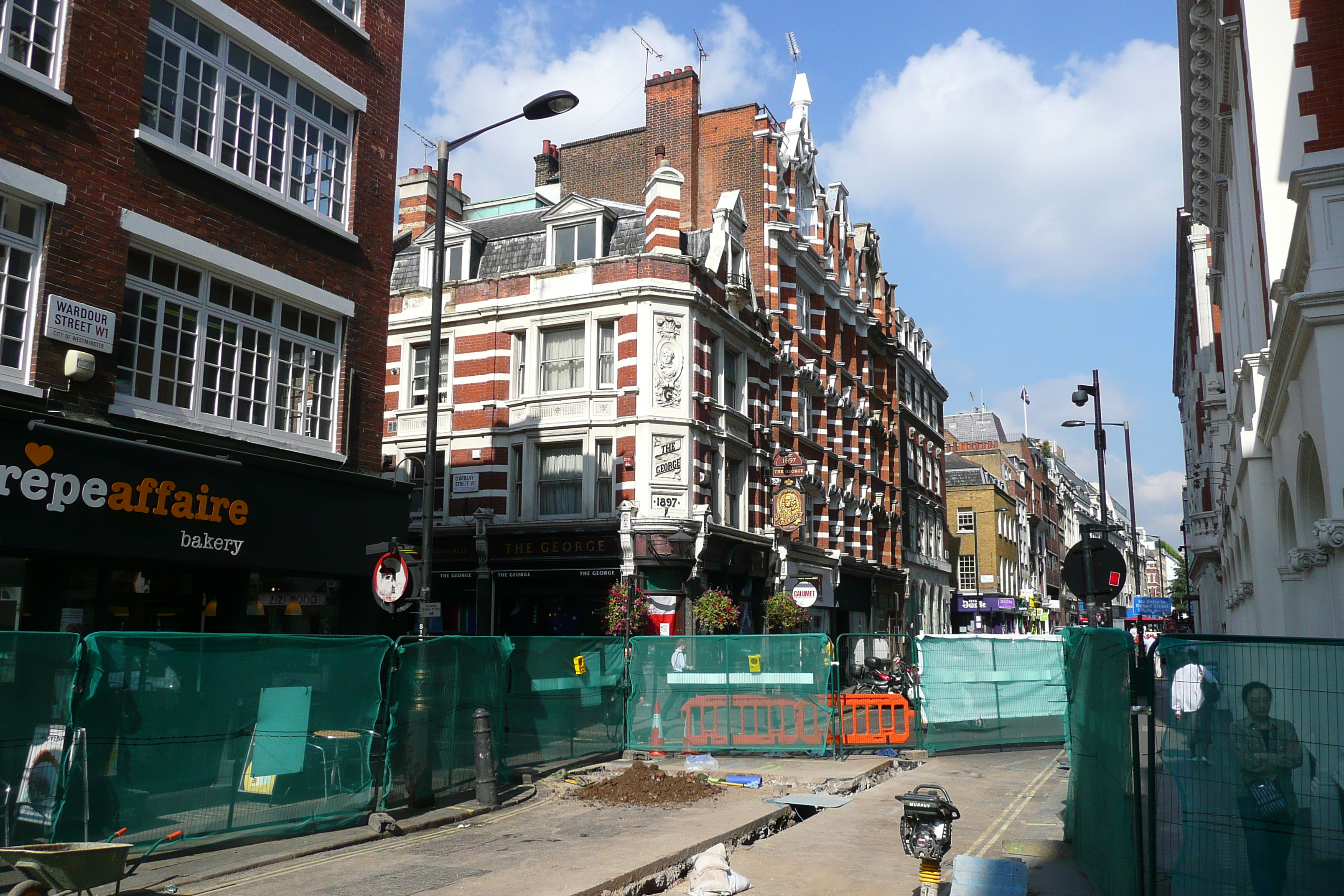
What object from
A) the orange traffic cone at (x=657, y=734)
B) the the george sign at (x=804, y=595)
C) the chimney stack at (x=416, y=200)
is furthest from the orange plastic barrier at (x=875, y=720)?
the chimney stack at (x=416, y=200)

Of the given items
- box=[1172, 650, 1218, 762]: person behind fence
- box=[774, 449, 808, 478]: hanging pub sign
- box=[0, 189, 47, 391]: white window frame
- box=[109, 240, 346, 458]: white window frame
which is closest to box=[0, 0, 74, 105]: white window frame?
box=[0, 189, 47, 391]: white window frame

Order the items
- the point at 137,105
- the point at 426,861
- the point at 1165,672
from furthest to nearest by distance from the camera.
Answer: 1. the point at 137,105
2. the point at 426,861
3. the point at 1165,672

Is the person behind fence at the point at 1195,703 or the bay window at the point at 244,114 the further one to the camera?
the bay window at the point at 244,114

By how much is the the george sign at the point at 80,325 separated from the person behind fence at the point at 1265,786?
11528 mm

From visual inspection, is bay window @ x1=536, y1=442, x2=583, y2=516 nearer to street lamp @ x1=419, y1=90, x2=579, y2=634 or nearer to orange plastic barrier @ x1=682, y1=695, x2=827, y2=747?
orange plastic barrier @ x1=682, y1=695, x2=827, y2=747

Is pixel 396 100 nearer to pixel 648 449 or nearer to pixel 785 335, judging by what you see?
pixel 648 449

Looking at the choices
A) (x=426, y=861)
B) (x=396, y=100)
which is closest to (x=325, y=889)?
(x=426, y=861)

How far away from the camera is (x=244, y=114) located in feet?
44.3

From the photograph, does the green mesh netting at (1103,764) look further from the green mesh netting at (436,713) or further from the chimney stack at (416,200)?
the chimney stack at (416,200)

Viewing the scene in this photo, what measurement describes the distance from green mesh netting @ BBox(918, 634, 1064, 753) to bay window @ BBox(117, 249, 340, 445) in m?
11.1

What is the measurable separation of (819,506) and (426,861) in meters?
28.2

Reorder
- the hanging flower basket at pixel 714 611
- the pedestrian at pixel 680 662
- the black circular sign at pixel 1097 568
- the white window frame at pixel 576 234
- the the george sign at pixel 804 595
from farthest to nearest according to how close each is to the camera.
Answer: the white window frame at pixel 576 234
the the george sign at pixel 804 595
the hanging flower basket at pixel 714 611
the pedestrian at pixel 680 662
the black circular sign at pixel 1097 568

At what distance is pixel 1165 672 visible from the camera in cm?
535

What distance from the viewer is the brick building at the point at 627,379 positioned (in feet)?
86.2
